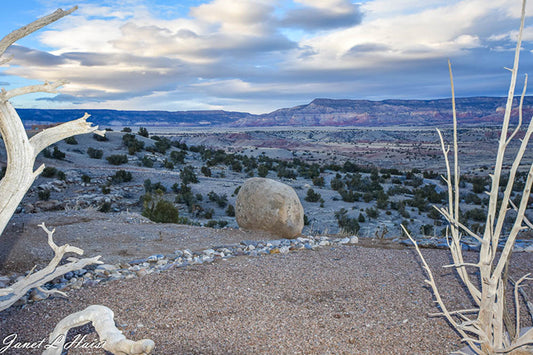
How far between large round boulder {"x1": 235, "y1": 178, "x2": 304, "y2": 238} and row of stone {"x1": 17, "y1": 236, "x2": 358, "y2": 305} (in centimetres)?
52

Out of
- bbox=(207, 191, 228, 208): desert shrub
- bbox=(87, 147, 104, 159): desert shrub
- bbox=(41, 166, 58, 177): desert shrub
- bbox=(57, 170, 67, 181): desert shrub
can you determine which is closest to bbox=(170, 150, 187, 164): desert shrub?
bbox=(87, 147, 104, 159): desert shrub

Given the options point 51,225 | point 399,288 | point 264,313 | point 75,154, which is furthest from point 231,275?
point 75,154

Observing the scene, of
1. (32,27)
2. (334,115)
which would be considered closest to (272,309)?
(32,27)

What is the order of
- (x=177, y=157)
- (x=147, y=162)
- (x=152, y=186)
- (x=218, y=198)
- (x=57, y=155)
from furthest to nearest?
(x=177, y=157), (x=147, y=162), (x=57, y=155), (x=152, y=186), (x=218, y=198)

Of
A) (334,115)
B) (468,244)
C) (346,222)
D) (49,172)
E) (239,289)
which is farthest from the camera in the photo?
(334,115)

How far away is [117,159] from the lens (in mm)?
25844

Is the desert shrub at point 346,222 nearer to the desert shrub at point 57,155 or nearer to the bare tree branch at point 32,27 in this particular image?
the bare tree branch at point 32,27

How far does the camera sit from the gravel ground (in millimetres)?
4176

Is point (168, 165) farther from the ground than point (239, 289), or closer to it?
closer to it

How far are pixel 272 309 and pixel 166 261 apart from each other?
9.49 feet

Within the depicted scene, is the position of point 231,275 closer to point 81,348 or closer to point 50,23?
point 81,348

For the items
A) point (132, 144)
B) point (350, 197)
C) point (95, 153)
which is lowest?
point (350, 197)

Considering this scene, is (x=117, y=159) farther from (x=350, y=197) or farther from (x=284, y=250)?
(x=284, y=250)

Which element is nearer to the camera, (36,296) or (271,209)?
(36,296)
